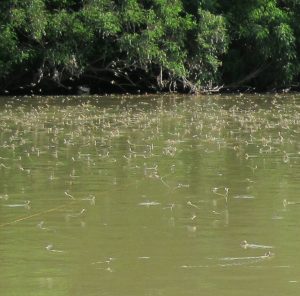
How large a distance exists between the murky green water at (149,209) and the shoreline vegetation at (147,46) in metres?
10.4

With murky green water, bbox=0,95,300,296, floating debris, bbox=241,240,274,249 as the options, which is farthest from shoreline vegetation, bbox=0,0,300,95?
floating debris, bbox=241,240,274,249

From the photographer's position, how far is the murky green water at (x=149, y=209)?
6.82m

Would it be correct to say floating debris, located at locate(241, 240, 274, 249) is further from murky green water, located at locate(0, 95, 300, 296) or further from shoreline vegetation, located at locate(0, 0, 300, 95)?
shoreline vegetation, located at locate(0, 0, 300, 95)

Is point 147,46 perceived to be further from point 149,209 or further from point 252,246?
point 252,246

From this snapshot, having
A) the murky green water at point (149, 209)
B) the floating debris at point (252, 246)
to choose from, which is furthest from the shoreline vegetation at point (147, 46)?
the floating debris at point (252, 246)

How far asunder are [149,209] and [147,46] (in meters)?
20.1

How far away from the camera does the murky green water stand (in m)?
6.82

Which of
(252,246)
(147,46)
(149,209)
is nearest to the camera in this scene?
(252,246)

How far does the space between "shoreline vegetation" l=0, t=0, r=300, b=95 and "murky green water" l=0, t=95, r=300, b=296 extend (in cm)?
1037

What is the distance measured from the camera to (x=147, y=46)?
29.3 m

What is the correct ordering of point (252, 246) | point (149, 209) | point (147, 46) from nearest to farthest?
point (252, 246), point (149, 209), point (147, 46)

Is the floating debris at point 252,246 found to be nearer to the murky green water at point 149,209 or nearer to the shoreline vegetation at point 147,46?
the murky green water at point 149,209

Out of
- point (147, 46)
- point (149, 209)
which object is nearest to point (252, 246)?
point (149, 209)

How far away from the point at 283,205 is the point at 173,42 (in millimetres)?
21175
